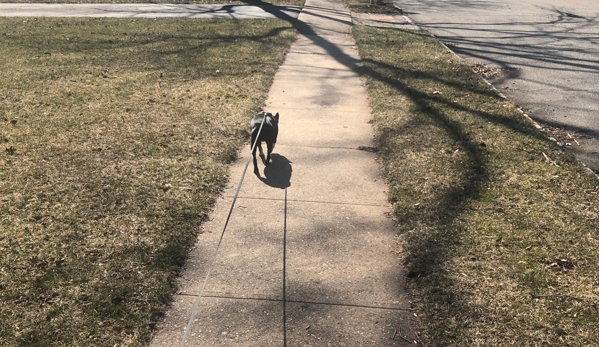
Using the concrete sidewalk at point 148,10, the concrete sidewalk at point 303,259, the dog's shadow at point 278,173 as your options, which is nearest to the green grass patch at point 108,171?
the concrete sidewalk at point 303,259

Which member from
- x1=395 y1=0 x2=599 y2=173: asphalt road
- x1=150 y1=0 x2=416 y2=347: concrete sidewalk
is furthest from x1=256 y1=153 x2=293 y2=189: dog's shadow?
x1=395 y1=0 x2=599 y2=173: asphalt road

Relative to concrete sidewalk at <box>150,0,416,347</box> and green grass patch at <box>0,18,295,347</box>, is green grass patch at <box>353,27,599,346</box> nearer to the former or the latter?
concrete sidewalk at <box>150,0,416,347</box>

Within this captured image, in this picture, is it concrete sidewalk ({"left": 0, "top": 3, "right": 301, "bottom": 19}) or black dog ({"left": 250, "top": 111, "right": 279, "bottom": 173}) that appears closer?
black dog ({"left": 250, "top": 111, "right": 279, "bottom": 173})

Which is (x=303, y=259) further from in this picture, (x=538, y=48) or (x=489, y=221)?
(x=538, y=48)

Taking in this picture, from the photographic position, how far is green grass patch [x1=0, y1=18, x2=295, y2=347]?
3520 mm

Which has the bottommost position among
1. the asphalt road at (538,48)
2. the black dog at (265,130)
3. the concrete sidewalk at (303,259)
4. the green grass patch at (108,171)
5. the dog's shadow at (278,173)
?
the asphalt road at (538,48)

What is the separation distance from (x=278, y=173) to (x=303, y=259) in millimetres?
1642

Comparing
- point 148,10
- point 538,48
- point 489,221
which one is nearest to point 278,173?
point 489,221

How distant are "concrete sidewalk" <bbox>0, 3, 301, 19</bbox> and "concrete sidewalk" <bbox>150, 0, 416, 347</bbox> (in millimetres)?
10485

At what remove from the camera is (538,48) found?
12.7 m

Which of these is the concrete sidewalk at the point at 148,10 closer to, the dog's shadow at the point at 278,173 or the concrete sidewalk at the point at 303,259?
the concrete sidewalk at the point at 303,259

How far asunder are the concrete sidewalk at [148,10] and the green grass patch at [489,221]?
9464 mm

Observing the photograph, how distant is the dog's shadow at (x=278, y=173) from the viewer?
5.40 metres

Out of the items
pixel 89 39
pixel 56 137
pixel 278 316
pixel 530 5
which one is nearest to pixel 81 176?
pixel 56 137
